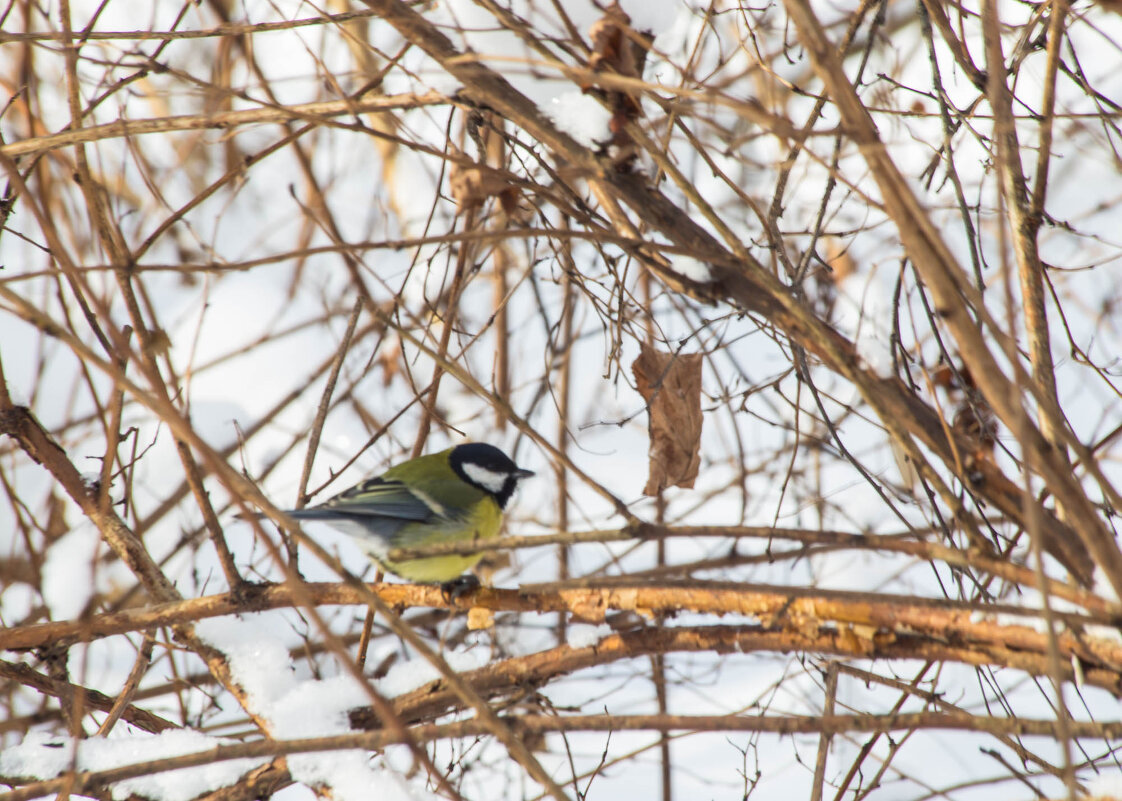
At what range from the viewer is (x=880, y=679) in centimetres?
189

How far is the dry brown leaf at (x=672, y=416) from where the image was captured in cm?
210

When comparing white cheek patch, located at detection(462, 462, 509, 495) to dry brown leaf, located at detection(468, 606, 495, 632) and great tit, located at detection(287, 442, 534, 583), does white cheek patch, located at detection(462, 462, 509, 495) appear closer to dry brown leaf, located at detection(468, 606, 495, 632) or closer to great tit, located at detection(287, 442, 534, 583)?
great tit, located at detection(287, 442, 534, 583)

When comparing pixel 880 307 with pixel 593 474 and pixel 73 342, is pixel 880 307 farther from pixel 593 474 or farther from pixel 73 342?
pixel 73 342

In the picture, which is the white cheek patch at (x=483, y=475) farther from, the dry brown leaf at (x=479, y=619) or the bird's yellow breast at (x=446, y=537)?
the dry brown leaf at (x=479, y=619)

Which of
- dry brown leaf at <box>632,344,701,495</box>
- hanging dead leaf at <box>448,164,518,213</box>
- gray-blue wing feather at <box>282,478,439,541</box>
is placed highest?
hanging dead leaf at <box>448,164,518,213</box>

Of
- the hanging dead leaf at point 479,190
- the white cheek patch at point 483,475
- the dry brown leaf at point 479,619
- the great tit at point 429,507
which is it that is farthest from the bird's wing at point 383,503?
the hanging dead leaf at point 479,190

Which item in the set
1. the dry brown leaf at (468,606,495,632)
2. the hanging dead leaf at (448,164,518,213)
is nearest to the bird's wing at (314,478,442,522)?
the dry brown leaf at (468,606,495,632)

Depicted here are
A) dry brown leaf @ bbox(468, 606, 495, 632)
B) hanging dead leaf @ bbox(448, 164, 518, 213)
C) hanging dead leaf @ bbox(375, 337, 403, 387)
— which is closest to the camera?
hanging dead leaf @ bbox(448, 164, 518, 213)

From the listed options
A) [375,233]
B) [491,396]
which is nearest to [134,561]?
[491,396]

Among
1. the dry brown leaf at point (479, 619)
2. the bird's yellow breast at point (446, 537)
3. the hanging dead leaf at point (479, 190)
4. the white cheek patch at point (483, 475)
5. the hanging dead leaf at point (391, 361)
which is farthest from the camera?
the hanging dead leaf at point (391, 361)

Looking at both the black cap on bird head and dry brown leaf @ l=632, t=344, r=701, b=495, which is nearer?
dry brown leaf @ l=632, t=344, r=701, b=495

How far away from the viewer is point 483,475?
337 cm

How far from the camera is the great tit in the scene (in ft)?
8.93

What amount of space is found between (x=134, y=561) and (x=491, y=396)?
49.1 inches
